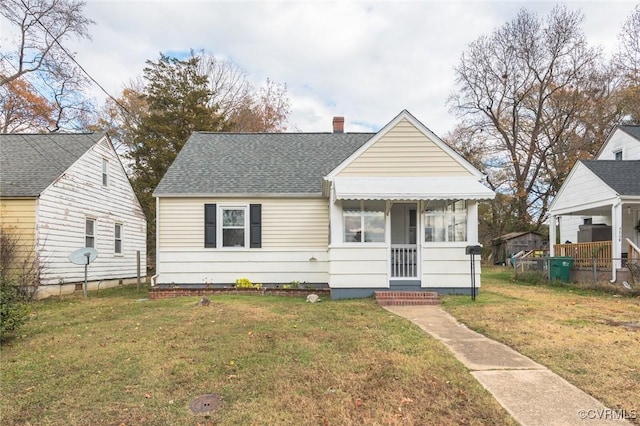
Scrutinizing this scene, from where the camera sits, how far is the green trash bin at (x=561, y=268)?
15.6m

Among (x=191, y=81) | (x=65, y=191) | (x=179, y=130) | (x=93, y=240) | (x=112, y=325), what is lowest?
(x=112, y=325)

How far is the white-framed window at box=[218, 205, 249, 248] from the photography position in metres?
13.3

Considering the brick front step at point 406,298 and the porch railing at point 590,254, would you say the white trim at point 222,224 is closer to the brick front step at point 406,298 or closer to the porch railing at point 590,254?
the brick front step at point 406,298

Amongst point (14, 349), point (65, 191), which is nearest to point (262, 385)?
point (14, 349)

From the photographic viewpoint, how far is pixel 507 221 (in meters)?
34.9

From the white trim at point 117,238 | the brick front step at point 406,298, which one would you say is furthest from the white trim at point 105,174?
the brick front step at point 406,298

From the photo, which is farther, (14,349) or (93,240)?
(93,240)

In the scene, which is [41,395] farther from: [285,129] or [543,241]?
[285,129]

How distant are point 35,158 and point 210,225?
756cm

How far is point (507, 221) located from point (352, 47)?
24903mm

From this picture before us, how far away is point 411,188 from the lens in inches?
428

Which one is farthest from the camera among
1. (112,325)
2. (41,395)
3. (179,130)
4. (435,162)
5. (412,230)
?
(179,130)

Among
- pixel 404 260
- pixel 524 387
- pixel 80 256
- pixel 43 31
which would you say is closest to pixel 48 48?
pixel 43 31

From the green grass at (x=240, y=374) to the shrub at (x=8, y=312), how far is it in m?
0.29
